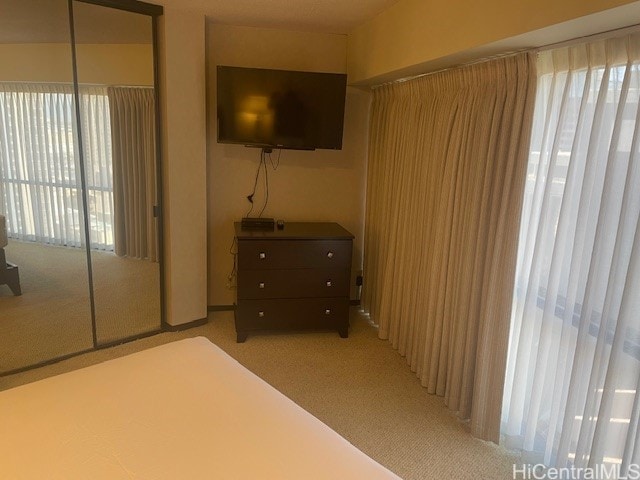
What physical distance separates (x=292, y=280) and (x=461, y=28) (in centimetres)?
226

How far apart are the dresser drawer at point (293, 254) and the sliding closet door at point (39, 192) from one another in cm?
123

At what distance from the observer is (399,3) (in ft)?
10.2

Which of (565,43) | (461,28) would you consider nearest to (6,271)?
(461,28)

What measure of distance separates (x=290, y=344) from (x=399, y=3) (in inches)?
105

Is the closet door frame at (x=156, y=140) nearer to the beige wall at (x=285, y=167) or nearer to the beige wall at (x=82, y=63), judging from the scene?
the beige wall at (x=82, y=63)

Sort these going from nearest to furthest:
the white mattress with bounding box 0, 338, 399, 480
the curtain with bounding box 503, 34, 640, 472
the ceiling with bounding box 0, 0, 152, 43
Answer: the white mattress with bounding box 0, 338, 399, 480, the curtain with bounding box 503, 34, 640, 472, the ceiling with bounding box 0, 0, 152, 43

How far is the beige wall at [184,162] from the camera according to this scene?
12.0 ft

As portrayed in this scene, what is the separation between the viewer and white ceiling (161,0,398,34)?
3.28 metres

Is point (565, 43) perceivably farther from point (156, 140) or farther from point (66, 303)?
point (66, 303)

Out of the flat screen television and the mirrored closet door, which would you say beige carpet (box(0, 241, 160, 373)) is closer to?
the mirrored closet door

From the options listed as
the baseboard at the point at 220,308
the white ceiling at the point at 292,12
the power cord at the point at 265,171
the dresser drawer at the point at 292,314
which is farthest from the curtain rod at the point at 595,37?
the baseboard at the point at 220,308

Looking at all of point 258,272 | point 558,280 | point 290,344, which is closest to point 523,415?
point 558,280

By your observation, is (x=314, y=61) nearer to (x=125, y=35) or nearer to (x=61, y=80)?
(x=125, y=35)

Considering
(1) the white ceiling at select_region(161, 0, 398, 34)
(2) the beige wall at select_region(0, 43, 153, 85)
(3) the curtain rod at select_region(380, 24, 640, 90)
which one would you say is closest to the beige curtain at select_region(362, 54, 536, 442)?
(3) the curtain rod at select_region(380, 24, 640, 90)
